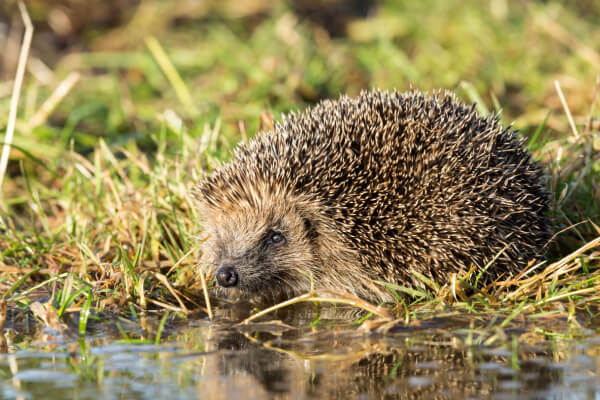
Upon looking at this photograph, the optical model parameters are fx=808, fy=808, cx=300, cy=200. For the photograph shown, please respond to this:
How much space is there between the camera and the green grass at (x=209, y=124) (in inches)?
203

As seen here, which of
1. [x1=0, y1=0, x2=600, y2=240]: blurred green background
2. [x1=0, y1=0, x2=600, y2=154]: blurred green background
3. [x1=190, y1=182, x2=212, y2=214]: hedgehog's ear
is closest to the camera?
[x1=190, y1=182, x2=212, y2=214]: hedgehog's ear

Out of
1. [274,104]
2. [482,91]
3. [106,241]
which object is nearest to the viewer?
[106,241]

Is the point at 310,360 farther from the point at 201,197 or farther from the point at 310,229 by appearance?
the point at 201,197

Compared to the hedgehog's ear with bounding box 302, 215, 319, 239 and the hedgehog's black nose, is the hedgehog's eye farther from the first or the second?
the hedgehog's black nose

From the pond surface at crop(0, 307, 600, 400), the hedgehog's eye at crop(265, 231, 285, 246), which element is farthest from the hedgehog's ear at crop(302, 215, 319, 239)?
the pond surface at crop(0, 307, 600, 400)

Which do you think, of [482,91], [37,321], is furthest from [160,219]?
[482,91]

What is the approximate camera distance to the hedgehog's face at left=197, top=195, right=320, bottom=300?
213 inches

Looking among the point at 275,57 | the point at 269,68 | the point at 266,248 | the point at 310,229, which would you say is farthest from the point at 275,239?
the point at 275,57

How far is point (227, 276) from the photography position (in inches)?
206

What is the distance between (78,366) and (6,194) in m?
4.54

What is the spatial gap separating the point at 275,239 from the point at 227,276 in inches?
20.3

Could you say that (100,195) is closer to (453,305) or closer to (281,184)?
(281,184)

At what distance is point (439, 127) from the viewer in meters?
5.30

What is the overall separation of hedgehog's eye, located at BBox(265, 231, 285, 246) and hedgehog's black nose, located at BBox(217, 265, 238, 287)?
402mm
